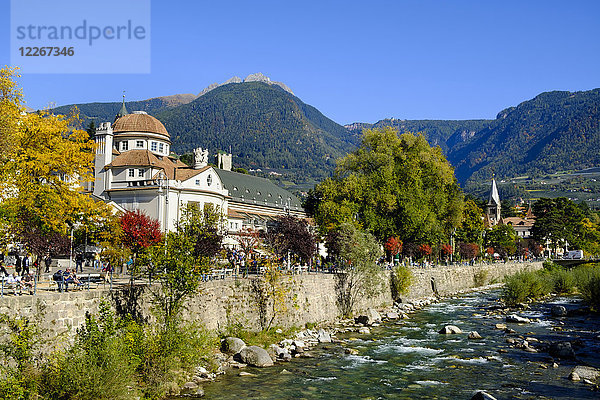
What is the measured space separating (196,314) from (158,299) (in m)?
3.19

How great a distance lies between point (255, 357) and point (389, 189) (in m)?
34.5

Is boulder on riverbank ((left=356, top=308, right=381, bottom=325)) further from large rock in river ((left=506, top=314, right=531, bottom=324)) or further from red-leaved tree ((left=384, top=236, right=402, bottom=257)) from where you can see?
red-leaved tree ((left=384, top=236, right=402, bottom=257))

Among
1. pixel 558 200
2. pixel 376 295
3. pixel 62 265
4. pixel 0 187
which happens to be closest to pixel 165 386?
pixel 0 187

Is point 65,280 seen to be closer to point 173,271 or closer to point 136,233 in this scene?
point 173,271

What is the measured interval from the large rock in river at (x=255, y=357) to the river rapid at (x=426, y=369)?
703mm

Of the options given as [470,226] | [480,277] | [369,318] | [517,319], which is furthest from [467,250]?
[369,318]

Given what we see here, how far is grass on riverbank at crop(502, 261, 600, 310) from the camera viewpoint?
49.9 metres

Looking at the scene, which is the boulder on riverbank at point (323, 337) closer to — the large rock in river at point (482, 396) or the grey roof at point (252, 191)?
the large rock in river at point (482, 396)

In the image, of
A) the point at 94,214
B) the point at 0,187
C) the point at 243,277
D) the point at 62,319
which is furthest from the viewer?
the point at 243,277

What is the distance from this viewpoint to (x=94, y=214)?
3238cm

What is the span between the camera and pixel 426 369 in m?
28.0

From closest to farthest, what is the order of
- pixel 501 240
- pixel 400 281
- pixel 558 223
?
pixel 400 281 < pixel 501 240 < pixel 558 223

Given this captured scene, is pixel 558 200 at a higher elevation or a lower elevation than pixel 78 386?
higher

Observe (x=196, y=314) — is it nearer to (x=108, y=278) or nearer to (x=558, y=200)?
(x=108, y=278)
